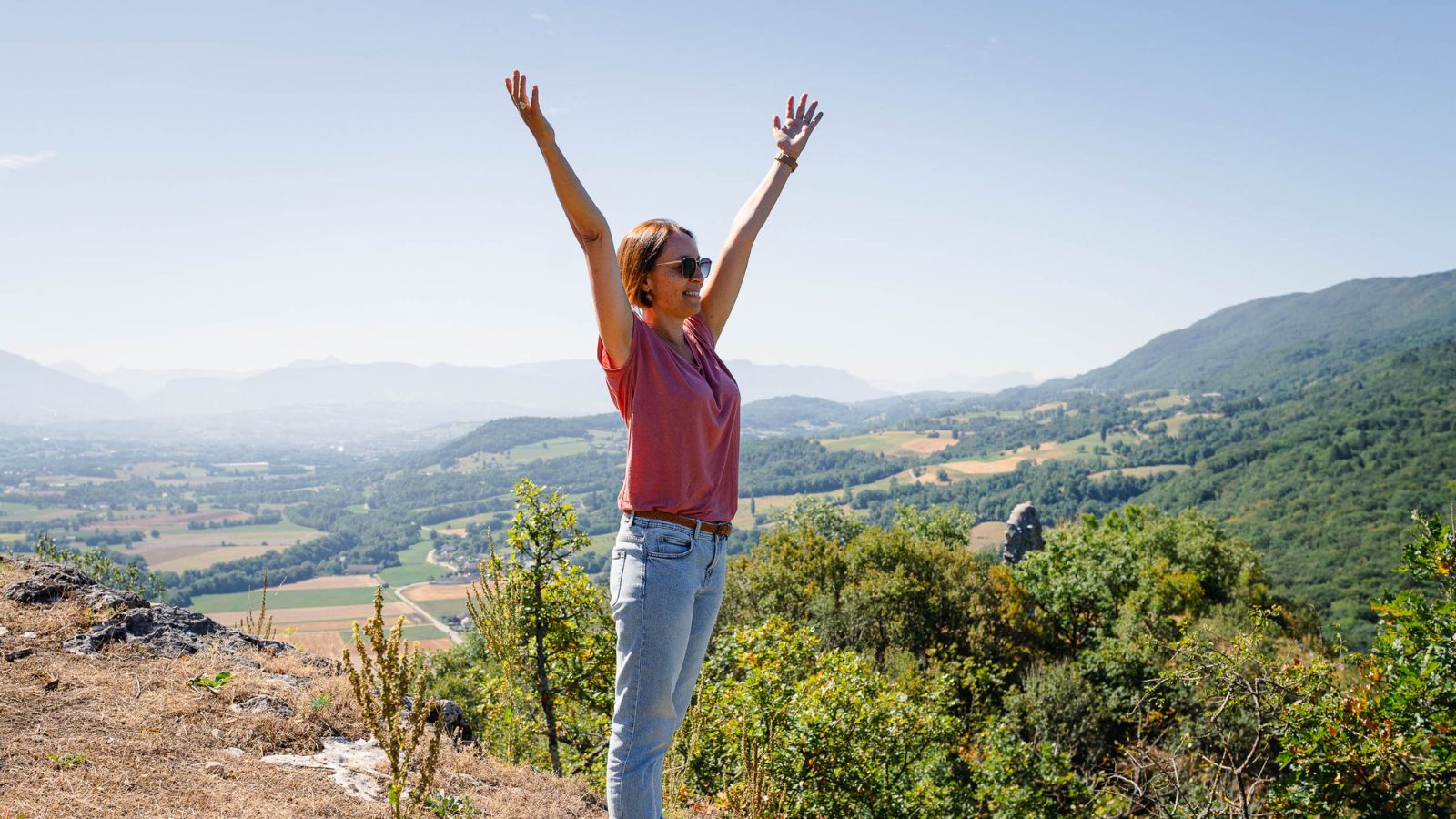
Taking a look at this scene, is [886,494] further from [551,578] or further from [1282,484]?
[551,578]

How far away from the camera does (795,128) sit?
3562mm

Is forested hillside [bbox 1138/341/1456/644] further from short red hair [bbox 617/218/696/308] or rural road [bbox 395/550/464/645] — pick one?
rural road [bbox 395/550/464/645]

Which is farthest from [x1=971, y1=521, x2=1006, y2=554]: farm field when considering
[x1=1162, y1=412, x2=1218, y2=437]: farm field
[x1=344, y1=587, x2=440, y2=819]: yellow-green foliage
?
[x1=1162, y1=412, x2=1218, y2=437]: farm field

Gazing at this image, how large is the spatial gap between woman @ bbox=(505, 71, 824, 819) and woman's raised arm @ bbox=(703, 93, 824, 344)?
44 cm

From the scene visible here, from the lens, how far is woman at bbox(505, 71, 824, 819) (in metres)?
2.25

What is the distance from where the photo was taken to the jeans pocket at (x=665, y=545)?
236 cm

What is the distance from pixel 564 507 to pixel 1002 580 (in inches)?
901

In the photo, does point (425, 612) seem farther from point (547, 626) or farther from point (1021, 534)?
point (547, 626)

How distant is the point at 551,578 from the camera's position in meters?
7.33

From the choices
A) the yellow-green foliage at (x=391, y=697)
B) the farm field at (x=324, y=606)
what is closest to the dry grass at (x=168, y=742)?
the yellow-green foliage at (x=391, y=697)

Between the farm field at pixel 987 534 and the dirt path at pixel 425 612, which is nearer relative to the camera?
Result: the dirt path at pixel 425 612

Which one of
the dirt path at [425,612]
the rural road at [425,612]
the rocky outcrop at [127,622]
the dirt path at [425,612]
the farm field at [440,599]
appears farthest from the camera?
the farm field at [440,599]

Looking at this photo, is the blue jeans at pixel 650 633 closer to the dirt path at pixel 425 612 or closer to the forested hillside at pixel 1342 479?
the dirt path at pixel 425 612

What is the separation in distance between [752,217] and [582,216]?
47.7 inches
